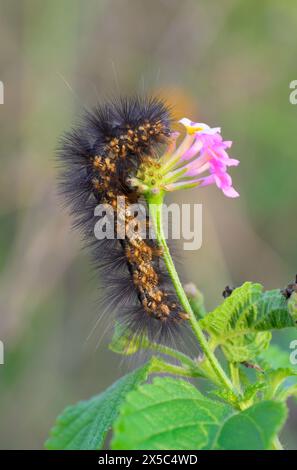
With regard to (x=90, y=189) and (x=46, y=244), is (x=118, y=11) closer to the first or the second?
(x=46, y=244)

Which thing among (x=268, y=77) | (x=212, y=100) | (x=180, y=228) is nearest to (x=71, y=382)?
(x=212, y=100)

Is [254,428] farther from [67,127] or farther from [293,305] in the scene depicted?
[67,127]

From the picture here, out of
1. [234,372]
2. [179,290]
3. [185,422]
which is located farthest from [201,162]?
[185,422]

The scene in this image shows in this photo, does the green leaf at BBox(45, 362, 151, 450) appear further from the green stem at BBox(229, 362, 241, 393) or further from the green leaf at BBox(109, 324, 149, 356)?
the green stem at BBox(229, 362, 241, 393)

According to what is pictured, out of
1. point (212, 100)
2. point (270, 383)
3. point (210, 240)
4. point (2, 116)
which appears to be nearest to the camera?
point (270, 383)

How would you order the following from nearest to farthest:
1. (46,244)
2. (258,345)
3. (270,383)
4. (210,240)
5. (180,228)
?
1. (270,383)
2. (258,345)
3. (180,228)
4. (46,244)
5. (210,240)

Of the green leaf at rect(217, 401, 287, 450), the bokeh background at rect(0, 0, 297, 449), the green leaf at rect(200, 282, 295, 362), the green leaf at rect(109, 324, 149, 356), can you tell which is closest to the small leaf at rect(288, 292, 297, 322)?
the green leaf at rect(200, 282, 295, 362)
